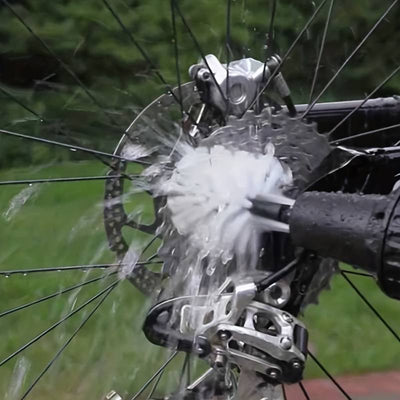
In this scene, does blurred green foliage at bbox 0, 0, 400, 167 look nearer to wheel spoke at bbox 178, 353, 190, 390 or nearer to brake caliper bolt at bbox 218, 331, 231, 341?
wheel spoke at bbox 178, 353, 190, 390

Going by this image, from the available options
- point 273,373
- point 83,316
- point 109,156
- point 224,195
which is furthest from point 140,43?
point 273,373

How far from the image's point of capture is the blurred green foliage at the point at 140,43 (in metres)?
3.36

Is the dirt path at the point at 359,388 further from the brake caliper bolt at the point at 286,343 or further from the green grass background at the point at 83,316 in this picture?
the brake caliper bolt at the point at 286,343

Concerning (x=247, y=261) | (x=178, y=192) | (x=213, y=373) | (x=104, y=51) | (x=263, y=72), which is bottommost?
(x=213, y=373)

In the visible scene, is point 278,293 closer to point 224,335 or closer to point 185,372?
point 224,335

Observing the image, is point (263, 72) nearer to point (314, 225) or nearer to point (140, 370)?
point (314, 225)

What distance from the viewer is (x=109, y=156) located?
200cm

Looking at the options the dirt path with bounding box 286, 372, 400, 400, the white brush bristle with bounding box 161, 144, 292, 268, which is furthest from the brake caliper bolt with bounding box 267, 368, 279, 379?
the dirt path with bounding box 286, 372, 400, 400

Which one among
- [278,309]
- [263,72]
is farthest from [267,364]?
[263,72]

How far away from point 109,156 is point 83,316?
522 mm

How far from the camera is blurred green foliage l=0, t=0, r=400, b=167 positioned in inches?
132

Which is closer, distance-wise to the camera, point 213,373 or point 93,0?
point 213,373

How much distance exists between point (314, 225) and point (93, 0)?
10.8 feet

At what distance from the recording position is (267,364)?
1657 millimetres
